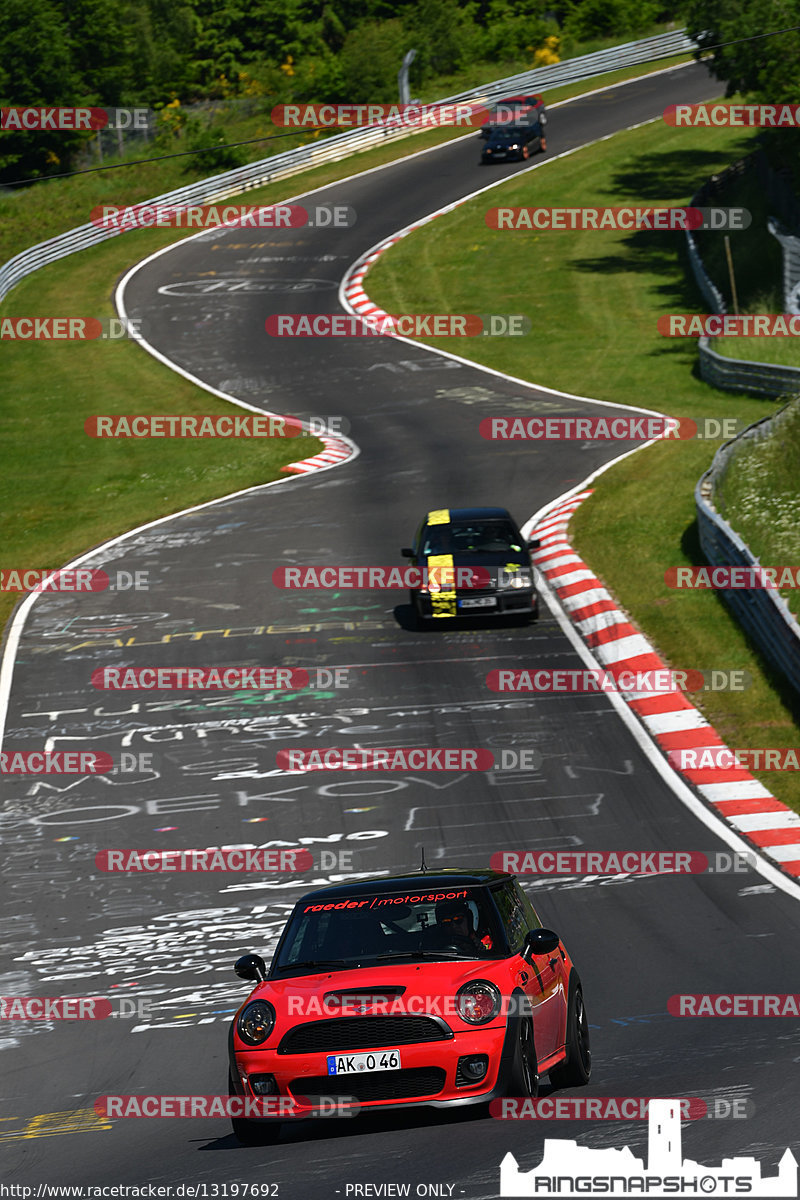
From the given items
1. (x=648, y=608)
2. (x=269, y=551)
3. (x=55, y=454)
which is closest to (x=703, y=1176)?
(x=648, y=608)

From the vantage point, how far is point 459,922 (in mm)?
9086

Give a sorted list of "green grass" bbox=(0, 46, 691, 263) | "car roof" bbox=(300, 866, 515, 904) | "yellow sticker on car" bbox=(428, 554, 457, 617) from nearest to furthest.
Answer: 1. "car roof" bbox=(300, 866, 515, 904)
2. "yellow sticker on car" bbox=(428, 554, 457, 617)
3. "green grass" bbox=(0, 46, 691, 263)

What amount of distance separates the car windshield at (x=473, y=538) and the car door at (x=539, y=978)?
14167mm

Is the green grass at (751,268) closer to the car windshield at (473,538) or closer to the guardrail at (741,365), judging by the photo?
the guardrail at (741,365)

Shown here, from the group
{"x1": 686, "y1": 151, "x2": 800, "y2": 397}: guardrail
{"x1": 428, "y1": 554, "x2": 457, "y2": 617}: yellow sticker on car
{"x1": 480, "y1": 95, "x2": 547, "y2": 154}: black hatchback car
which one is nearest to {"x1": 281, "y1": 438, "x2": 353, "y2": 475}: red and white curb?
{"x1": 686, "y1": 151, "x2": 800, "y2": 397}: guardrail

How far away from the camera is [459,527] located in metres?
24.5

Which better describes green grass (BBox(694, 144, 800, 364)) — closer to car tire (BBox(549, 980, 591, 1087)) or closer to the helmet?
car tire (BBox(549, 980, 591, 1087))

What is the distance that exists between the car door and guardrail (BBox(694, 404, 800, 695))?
930 cm

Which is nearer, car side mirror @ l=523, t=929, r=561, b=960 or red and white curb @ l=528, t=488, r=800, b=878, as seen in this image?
car side mirror @ l=523, t=929, r=561, b=960

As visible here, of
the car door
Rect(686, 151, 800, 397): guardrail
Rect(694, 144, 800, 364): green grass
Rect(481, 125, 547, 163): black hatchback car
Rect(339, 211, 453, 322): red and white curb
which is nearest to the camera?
the car door

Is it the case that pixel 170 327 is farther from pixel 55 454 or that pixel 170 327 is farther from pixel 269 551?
pixel 269 551

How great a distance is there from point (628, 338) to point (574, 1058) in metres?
37.5

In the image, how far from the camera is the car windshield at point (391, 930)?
8930 millimetres

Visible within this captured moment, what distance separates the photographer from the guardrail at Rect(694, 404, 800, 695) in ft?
62.3
